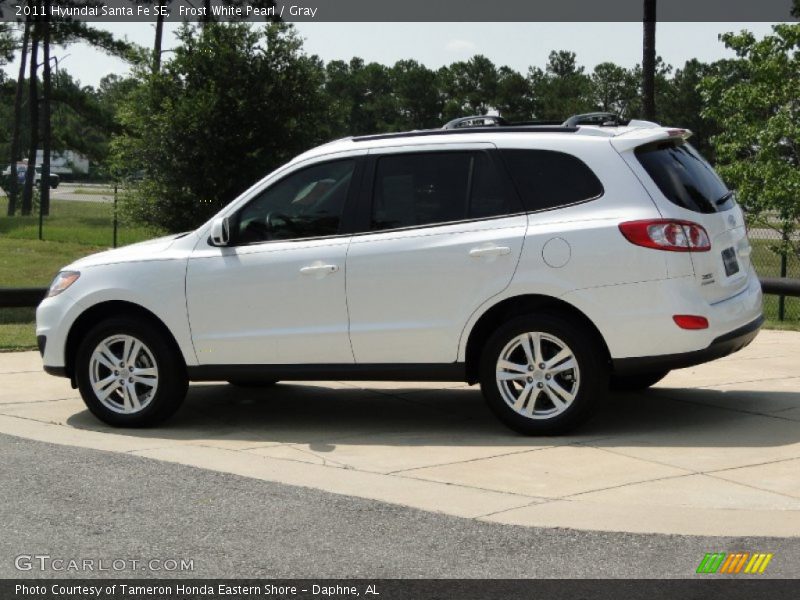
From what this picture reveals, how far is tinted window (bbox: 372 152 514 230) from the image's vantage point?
8.69 m

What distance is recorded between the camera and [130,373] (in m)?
9.27

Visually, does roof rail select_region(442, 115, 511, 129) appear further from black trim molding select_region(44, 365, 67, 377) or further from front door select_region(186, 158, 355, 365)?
black trim molding select_region(44, 365, 67, 377)

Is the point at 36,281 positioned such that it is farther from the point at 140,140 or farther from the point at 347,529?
the point at 347,529

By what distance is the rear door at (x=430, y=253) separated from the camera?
27.9 feet

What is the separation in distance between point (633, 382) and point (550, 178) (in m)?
2.16

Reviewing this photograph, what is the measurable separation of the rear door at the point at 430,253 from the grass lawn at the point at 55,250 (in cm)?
880

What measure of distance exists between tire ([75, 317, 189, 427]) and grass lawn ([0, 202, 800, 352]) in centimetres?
752

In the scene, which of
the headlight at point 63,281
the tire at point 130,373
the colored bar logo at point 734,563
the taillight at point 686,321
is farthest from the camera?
the headlight at point 63,281

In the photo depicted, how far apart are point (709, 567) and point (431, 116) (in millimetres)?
89098

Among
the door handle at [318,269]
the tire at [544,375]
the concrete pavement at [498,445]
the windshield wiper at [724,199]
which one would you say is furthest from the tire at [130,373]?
the windshield wiper at [724,199]

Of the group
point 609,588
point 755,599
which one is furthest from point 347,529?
point 755,599

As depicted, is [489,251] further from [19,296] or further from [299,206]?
[19,296]

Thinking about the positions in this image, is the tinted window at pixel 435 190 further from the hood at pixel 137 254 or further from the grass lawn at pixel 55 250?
the grass lawn at pixel 55 250

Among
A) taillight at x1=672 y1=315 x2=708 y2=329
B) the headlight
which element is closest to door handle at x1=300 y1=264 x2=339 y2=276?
the headlight
